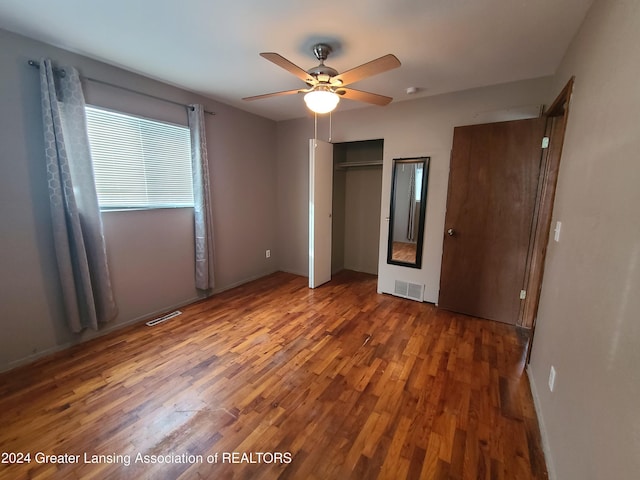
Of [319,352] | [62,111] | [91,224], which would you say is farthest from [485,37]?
[91,224]

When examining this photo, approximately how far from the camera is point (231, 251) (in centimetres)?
387

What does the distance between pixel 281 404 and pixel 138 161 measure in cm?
267

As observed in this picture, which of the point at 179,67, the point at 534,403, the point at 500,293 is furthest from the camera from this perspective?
the point at 500,293

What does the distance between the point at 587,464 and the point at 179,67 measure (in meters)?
3.72

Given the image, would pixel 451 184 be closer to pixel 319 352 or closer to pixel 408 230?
pixel 408 230

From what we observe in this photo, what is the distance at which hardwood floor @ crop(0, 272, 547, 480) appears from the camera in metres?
1.39

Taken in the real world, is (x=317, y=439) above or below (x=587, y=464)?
below

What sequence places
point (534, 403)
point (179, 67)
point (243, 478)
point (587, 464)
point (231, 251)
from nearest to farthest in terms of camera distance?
point (587, 464) → point (243, 478) → point (534, 403) → point (179, 67) → point (231, 251)

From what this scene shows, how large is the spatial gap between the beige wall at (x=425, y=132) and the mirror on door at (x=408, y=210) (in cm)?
7

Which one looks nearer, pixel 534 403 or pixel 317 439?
pixel 317 439

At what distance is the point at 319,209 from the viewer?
12.3 feet

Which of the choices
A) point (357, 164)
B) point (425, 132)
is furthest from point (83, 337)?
point (425, 132)

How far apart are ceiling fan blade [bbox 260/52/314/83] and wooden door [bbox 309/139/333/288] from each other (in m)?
1.52

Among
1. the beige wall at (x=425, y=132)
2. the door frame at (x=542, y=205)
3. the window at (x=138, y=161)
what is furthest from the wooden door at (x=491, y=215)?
the window at (x=138, y=161)
